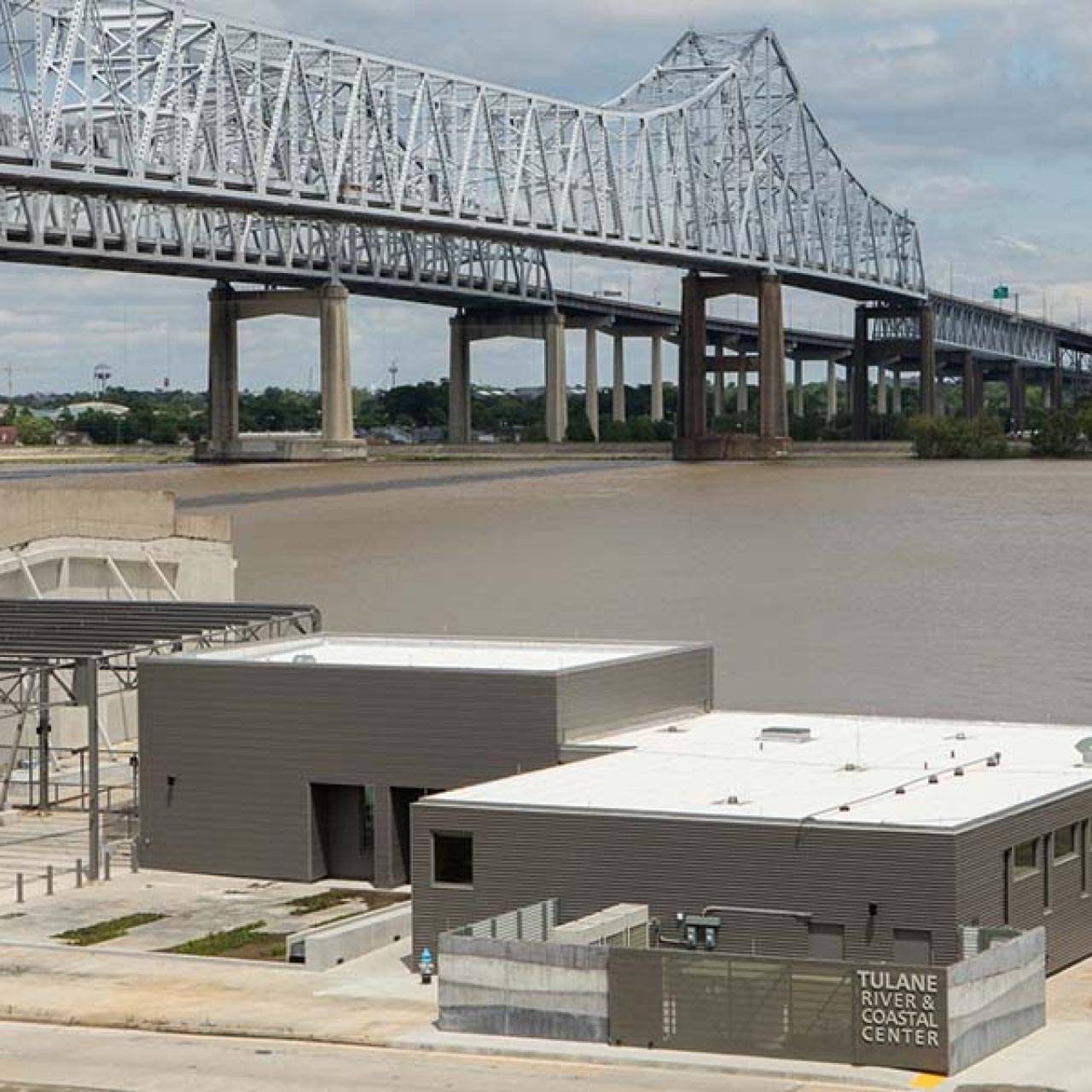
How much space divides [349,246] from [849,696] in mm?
94086

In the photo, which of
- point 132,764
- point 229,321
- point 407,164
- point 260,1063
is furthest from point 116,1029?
point 229,321

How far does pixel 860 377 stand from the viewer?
170125 millimetres

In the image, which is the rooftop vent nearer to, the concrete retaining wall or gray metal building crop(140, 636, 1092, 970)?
gray metal building crop(140, 636, 1092, 970)

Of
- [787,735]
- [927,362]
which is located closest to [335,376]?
[927,362]

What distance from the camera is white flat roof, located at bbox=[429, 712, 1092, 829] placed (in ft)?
80.8

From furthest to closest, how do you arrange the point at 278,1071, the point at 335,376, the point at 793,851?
the point at 335,376
the point at 793,851
the point at 278,1071

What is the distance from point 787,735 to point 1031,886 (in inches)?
214

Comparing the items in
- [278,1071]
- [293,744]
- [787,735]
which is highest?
[787,735]

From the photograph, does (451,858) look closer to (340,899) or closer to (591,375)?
(340,899)

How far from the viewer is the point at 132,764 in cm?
3350

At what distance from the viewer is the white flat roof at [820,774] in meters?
24.6

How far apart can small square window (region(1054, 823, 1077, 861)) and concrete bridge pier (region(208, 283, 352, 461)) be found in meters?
98.7

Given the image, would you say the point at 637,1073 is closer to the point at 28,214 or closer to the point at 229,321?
the point at 28,214

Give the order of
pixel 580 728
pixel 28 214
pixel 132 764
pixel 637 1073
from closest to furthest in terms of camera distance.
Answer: pixel 637 1073, pixel 580 728, pixel 132 764, pixel 28 214
